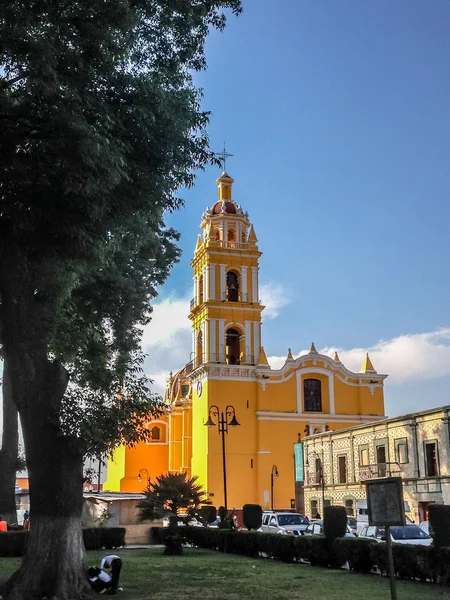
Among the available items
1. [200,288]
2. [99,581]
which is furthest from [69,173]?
[200,288]

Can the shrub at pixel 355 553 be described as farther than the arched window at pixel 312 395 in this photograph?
No

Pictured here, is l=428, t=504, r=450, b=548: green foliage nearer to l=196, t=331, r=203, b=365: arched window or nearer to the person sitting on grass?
the person sitting on grass

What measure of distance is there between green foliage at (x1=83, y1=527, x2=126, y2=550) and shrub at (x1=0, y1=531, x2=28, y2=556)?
361 centimetres

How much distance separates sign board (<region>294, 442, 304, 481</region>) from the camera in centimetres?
4478

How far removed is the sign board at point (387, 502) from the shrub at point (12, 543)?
46.5ft

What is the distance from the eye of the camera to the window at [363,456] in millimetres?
38656

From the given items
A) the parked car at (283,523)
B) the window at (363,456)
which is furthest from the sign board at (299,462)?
the parked car at (283,523)

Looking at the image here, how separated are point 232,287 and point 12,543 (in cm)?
3313

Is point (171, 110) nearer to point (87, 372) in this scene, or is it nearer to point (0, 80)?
point (0, 80)

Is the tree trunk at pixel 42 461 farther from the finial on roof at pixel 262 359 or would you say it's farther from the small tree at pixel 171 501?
the finial on roof at pixel 262 359

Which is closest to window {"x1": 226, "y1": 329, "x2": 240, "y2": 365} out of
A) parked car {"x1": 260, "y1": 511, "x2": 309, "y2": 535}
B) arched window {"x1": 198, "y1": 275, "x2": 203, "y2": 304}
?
arched window {"x1": 198, "y1": 275, "x2": 203, "y2": 304}

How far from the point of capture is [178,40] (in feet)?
45.6

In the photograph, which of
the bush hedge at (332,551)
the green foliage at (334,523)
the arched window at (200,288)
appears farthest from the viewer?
the arched window at (200,288)

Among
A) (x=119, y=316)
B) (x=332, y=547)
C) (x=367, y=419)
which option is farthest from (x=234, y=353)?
(x=332, y=547)
